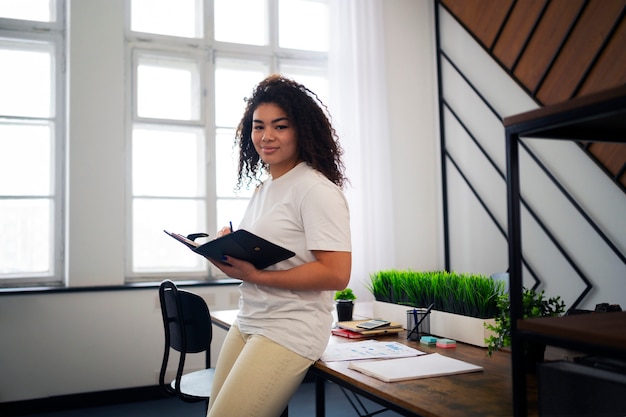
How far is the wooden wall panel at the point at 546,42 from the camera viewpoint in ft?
11.3

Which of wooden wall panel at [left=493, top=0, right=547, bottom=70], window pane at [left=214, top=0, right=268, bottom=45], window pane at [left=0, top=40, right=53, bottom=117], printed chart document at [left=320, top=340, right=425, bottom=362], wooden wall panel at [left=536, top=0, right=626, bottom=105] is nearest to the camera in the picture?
printed chart document at [left=320, top=340, right=425, bottom=362]

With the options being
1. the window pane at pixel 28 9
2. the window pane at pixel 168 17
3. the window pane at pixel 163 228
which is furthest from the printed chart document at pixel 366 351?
the window pane at pixel 28 9

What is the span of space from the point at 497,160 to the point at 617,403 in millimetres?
3474

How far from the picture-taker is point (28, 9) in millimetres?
3846

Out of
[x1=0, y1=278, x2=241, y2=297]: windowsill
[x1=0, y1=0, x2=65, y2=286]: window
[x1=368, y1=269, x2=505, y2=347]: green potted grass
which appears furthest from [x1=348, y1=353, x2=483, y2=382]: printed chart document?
[x1=0, y1=0, x2=65, y2=286]: window

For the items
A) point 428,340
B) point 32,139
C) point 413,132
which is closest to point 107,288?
point 32,139

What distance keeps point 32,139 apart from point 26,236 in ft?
2.21

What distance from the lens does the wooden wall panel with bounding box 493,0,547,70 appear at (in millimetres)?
3701

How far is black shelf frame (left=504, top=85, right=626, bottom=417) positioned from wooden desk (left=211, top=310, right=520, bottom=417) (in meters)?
0.19

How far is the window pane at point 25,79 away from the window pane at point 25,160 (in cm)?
12

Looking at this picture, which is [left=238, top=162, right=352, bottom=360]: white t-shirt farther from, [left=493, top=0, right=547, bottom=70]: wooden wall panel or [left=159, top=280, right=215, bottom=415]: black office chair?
[left=493, top=0, right=547, bottom=70]: wooden wall panel

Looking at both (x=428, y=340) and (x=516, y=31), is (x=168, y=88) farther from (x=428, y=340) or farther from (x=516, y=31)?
(x=428, y=340)

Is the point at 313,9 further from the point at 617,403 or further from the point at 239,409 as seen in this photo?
the point at 617,403

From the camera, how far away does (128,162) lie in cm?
395
